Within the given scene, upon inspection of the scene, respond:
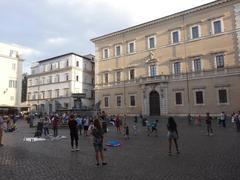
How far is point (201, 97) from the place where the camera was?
114ft

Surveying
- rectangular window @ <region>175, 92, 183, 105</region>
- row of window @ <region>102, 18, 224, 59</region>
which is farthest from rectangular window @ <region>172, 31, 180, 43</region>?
rectangular window @ <region>175, 92, 183, 105</region>

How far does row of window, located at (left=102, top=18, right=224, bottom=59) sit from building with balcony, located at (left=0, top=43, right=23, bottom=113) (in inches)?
842

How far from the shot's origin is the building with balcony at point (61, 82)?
183 feet

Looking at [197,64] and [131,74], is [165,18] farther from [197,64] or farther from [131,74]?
[131,74]

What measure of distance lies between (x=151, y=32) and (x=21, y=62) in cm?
3240

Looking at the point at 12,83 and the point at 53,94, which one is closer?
the point at 12,83

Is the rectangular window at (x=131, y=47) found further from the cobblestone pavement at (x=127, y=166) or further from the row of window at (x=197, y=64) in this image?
the cobblestone pavement at (x=127, y=166)

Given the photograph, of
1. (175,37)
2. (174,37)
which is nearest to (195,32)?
(175,37)

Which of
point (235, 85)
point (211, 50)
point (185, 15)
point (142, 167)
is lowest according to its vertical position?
point (142, 167)

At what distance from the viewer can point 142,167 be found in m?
7.80

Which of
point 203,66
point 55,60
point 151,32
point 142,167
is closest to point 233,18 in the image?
point 203,66

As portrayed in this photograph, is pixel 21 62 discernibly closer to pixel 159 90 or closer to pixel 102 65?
pixel 102 65

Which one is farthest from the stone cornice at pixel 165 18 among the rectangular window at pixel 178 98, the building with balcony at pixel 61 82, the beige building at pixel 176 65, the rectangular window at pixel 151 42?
the rectangular window at pixel 178 98

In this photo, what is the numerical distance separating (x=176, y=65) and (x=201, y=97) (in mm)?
6863
